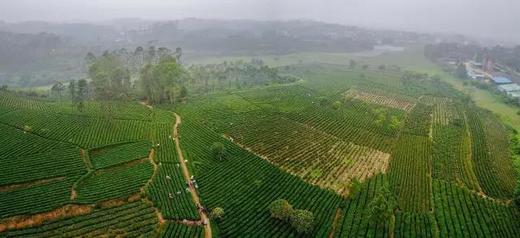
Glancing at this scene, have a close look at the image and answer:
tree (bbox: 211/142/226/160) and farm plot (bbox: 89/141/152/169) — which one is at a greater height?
tree (bbox: 211/142/226/160)

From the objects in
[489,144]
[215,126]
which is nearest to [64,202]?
[215,126]

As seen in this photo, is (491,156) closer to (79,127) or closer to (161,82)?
(161,82)

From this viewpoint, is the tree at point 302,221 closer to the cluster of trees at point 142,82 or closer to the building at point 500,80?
the cluster of trees at point 142,82

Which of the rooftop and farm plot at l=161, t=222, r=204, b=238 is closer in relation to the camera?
farm plot at l=161, t=222, r=204, b=238

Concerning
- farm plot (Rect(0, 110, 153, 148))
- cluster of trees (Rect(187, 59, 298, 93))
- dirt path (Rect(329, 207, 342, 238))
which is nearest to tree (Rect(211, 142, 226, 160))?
farm plot (Rect(0, 110, 153, 148))

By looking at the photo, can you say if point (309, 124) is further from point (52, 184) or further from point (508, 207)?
point (52, 184)

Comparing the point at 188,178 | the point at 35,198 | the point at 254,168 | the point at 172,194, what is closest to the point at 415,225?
the point at 254,168

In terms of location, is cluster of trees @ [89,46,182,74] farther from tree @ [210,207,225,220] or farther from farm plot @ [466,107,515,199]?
farm plot @ [466,107,515,199]
